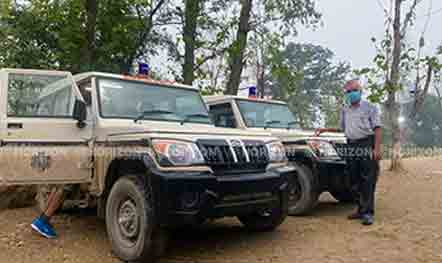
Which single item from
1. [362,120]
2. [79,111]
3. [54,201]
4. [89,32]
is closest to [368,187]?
[362,120]

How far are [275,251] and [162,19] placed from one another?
10.7 m

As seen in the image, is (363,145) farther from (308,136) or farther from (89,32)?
(89,32)

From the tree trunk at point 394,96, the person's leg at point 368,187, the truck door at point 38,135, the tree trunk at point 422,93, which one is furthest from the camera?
the tree trunk at point 422,93

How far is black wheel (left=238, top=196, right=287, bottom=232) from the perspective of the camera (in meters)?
3.98

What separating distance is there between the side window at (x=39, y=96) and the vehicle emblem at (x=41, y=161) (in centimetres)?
53

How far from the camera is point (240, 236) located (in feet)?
14.3

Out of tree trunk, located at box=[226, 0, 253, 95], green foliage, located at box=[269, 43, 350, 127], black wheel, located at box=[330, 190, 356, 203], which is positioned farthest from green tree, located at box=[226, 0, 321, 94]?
green foliage, located at box=[269, 43, 350, 127]

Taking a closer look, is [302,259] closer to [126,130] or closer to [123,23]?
[126,130]

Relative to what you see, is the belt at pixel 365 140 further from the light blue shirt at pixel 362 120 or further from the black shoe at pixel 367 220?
the black shoe at pixel 367 220

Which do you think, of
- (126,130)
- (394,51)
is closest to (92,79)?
(126,130)

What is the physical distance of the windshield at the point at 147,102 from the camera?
4.23m

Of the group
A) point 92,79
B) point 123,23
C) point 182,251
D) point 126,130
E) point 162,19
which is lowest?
point 182,251

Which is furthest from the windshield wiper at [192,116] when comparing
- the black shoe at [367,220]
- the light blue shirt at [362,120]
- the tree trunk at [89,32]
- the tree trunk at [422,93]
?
the tree trunk at [422,93]

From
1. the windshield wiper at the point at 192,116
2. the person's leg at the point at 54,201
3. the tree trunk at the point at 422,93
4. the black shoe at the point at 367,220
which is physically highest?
the tree trunk at the point at 422,93
